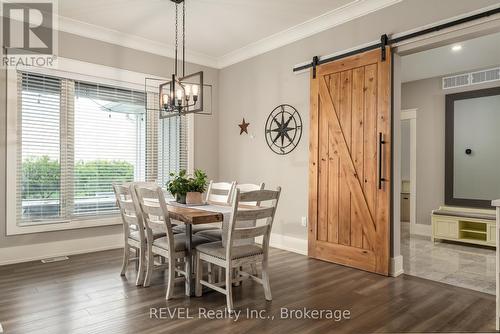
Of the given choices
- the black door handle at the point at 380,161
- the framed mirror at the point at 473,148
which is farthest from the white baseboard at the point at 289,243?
the framed mirror at the point at 473,148

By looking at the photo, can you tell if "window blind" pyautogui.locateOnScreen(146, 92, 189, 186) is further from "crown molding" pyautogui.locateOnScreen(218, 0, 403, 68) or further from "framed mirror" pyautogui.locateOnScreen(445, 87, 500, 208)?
"framed mirror" pyautogui.locateOnScreen(445, 87, 500, 208)

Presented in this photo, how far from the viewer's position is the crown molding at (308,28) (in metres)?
3.77

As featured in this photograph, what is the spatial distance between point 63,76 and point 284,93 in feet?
9.50

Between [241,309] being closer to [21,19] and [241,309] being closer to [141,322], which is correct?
[141,322]

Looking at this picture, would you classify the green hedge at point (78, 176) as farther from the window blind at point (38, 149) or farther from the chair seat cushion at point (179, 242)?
the chair seat cushion at point (179, 242)

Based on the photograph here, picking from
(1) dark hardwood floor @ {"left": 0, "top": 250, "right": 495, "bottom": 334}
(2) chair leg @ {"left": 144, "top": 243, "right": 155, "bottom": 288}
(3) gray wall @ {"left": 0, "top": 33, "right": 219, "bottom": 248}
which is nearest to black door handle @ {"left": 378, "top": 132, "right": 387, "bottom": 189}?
(1) dark hardwood floor @ {"left": 0, "top": 250, "right": 495, "bottom": 334}

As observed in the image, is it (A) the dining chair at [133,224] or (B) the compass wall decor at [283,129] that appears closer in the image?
(A) the dining chair at [133,224]

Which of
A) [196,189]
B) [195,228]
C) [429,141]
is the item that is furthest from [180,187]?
[429,141]

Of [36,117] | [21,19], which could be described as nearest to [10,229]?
[36,117]

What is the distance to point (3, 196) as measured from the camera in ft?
13.0

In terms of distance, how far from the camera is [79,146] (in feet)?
14.9

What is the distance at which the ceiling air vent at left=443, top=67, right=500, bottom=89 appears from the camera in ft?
17.4

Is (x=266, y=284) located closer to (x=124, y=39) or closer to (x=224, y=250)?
(x=224, y=250)

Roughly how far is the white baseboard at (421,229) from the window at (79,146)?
446 cm
